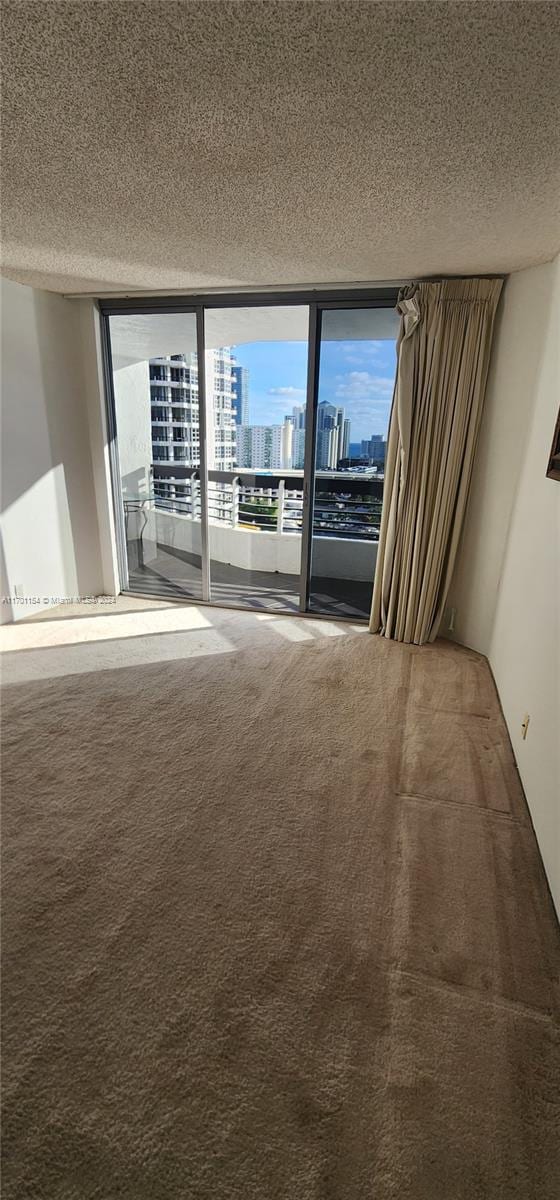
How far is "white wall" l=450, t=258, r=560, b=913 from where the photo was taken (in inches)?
81.2

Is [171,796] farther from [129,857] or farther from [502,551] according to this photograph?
[502,551]

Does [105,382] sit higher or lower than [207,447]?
higher

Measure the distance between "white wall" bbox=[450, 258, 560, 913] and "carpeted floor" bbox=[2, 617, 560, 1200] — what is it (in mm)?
274

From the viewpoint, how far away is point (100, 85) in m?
1.46

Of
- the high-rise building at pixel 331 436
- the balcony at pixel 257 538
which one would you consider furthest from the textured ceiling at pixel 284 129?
the balcony at pixel 257 538

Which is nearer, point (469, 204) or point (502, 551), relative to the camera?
point (469, 204)

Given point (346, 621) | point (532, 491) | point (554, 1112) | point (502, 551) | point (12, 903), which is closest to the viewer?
point (554, 1112)

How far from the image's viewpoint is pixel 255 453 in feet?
16.6

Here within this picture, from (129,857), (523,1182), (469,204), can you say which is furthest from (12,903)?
(469,204)

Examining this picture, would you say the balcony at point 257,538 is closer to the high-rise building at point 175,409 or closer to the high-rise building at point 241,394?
the high-rise building at point 175,409

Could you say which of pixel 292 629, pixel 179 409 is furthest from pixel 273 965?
pixel 179 409

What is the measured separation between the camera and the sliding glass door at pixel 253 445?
386 cm

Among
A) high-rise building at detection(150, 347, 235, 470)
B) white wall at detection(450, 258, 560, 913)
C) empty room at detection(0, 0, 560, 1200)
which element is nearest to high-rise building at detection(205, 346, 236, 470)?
high-rise building at detection(150, 347, 235, 470)

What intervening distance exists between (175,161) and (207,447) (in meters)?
2.45
